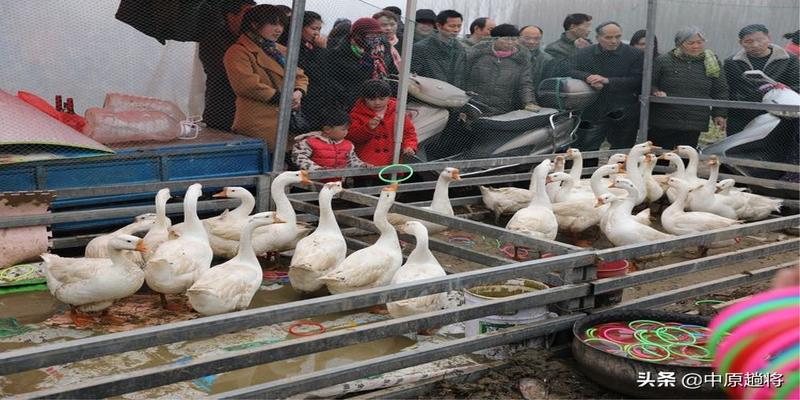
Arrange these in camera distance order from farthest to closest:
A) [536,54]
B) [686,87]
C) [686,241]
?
[686,87], [536,54], [686,241]

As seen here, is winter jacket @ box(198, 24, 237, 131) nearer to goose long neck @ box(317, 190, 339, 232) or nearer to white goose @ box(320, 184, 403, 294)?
goose long neck @ box(317, 190, 339, 232)

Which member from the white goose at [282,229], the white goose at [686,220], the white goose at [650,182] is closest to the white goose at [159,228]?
the white goose at [282,229]

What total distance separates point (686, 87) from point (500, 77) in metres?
2.59

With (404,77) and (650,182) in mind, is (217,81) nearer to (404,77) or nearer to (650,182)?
(404,77)

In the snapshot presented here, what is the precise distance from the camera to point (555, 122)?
9.23 meters

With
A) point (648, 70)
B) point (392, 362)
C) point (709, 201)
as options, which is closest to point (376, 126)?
point (709, 201)

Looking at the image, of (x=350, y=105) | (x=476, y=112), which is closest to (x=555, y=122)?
(x=476, y=112)

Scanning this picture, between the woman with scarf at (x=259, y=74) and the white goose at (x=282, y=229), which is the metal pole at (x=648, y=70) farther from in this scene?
the white goose at (x=282, y=229)

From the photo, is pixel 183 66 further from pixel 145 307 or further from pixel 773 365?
pixel 773 365

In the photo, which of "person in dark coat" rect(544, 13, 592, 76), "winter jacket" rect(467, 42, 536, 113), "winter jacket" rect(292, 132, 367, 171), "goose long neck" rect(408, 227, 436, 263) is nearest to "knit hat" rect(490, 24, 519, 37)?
"winter jacket" rect(467, 42, 536, 113)

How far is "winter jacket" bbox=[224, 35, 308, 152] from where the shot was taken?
726cm

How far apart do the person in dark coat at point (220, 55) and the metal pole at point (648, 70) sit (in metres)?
4.91

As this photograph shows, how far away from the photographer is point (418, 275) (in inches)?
209

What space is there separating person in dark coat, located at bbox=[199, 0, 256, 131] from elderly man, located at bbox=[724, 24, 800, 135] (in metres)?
5.57
